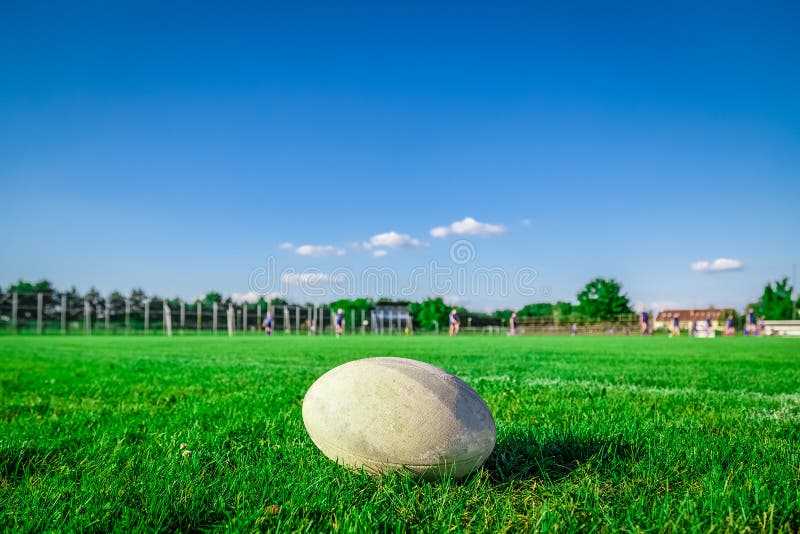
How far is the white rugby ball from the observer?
2.54 metres

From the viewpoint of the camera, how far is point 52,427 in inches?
163

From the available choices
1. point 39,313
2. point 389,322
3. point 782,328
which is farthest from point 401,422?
point 389,322

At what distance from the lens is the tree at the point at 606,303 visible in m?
83.4

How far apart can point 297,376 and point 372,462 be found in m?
5.59

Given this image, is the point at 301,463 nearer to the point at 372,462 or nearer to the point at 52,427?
the point at 372,462

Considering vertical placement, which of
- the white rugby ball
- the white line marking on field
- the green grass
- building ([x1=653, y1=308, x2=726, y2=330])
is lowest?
building ([x1=653, y1=308, x2=726, y2=330])

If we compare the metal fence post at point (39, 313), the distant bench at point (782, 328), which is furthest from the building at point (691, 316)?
the metal fence post at point (39, 313)

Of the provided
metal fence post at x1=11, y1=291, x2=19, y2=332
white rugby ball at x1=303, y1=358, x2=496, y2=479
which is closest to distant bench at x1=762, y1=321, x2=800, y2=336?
white rugby ball at x1=303, y1=358, x2=496, y2=479

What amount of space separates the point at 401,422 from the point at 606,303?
86871 mm

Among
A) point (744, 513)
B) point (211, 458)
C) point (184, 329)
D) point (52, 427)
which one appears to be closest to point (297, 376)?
point (52, 427)

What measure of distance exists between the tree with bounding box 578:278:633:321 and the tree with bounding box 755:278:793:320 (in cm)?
1736

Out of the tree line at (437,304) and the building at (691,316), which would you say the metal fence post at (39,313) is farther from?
the building at (691,316)

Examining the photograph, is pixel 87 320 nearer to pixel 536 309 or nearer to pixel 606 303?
pixel 606 303

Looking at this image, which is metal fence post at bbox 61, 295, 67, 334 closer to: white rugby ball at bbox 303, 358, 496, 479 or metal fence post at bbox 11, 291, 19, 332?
metal fence post at bbox 11, 291, 19, 332
